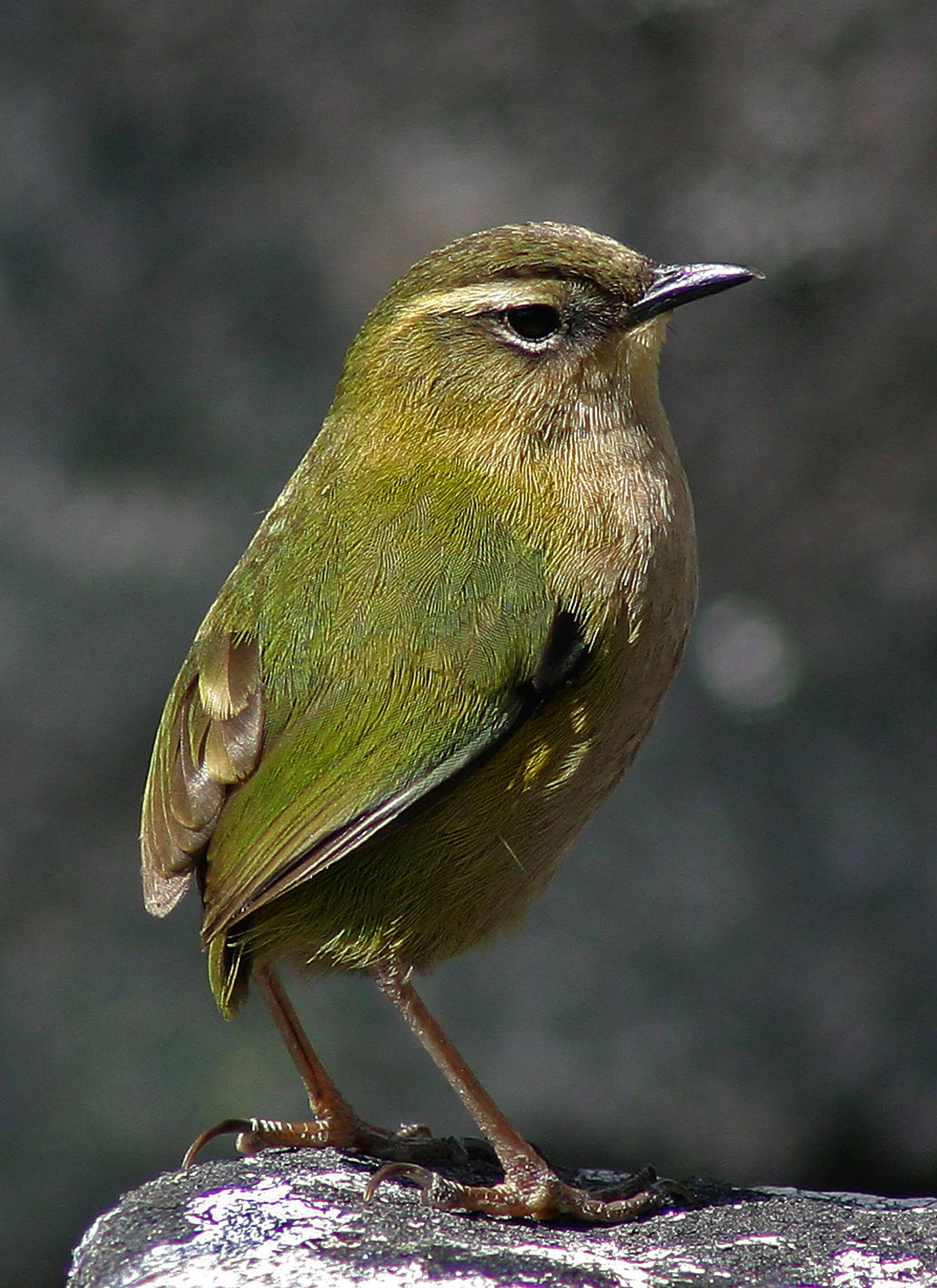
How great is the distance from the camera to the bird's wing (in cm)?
337

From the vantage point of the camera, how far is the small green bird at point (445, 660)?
134 inches

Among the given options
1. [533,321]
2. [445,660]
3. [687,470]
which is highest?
[533,321]

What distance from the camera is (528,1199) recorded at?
3.50 m

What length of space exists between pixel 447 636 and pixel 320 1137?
1.26 metres

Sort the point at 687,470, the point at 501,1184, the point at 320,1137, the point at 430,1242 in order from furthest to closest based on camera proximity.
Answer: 1. the point at 687,470
2. the point at 320,1137
3. the point at 501,1184
4. the point at 430,1242

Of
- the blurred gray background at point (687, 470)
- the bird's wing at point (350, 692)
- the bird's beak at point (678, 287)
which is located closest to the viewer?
the bird's wing at point (350, 692)

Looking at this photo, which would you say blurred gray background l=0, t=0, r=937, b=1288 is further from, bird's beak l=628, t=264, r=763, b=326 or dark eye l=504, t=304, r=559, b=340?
bird's beak l=628, t=264, r=763, b=326

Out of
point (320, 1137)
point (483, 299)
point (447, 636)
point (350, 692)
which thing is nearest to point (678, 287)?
point (483, 299)

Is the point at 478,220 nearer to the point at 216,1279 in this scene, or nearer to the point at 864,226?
the point at 864,226

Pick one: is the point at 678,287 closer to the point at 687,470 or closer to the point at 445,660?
the point at 445,660

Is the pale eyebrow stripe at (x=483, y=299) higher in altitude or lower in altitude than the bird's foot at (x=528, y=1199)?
higher

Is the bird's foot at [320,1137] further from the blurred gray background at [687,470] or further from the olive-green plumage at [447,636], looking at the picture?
the blurred gray background at [687,470]

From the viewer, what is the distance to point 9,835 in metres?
6.34

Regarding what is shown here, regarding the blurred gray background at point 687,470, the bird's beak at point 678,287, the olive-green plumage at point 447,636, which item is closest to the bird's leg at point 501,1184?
the olive-green plumage at point 447,636
